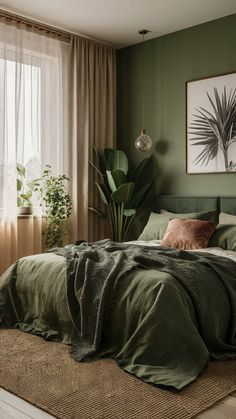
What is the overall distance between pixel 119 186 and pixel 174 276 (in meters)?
2.43

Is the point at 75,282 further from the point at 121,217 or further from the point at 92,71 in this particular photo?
the point at 92,71

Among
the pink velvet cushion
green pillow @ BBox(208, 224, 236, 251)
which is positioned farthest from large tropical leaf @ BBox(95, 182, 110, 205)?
green pillow @ BBox(208, 224, 236, 251)

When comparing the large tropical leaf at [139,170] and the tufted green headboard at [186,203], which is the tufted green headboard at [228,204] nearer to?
the tufted green headboard at [186,203]

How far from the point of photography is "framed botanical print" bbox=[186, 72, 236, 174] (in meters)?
4.90

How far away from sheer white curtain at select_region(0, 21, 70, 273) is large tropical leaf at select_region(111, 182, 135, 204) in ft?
2.13

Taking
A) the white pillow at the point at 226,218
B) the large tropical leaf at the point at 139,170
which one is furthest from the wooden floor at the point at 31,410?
the large tropical leaf at the point at 139,170

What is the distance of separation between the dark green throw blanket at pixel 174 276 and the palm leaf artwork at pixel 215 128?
180 centimetres

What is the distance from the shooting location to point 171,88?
5.46 m

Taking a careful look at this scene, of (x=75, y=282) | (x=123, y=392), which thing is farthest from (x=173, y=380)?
(x=75, y=282)

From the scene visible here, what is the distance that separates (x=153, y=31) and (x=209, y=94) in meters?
1.00

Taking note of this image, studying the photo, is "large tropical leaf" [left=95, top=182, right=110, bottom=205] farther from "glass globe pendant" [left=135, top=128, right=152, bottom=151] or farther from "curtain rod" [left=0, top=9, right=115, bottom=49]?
"curtain rod" [left=0, top=9, right=115, bottom=49]

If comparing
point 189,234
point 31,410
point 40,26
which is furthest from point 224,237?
point 40,26

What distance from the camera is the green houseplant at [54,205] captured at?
5.05m

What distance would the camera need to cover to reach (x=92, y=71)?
5652mm
